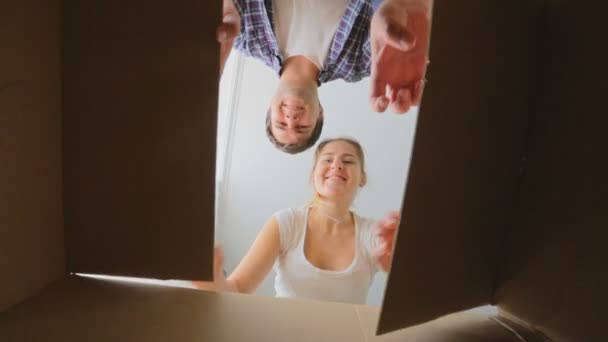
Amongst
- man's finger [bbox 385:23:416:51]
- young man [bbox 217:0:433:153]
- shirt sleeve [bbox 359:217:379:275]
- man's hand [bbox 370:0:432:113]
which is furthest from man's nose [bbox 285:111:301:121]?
man's finger [bbox 385:23:416:51]

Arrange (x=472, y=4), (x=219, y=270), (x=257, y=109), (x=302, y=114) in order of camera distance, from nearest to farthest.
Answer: (x=472, y=4) → (x=219, y=270) → (x=302, y=114) → (x=257, y=109)

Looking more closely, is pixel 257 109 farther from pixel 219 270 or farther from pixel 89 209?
pixel 89 209

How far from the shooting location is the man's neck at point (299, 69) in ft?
2.76

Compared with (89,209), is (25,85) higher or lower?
higher

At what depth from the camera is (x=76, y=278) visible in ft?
1.53

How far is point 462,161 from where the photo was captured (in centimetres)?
40

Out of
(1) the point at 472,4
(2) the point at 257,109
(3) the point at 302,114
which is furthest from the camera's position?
(2) the point at 257,109

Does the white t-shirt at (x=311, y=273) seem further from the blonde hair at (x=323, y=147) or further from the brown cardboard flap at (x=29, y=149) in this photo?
the brown cardboard flap at (x=29, y=149)

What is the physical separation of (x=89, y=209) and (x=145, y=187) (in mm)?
60

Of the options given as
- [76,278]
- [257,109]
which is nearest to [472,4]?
[76,278]

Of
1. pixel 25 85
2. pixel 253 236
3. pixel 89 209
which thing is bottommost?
pixel 253 236

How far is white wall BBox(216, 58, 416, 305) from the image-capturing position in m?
1.20

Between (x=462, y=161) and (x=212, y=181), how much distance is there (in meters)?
0.23

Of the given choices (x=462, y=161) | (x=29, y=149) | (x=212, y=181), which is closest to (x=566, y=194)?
(x=462, y=161)
